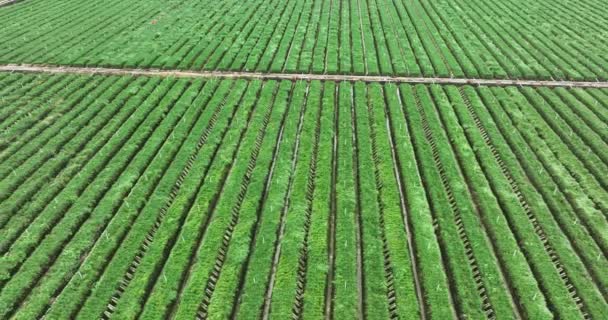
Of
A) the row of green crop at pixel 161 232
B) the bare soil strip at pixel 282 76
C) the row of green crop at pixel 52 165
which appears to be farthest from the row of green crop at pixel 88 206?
the bare soil strip at pixel 282 76

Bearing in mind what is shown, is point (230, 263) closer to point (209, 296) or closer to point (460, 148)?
point (209, 296)

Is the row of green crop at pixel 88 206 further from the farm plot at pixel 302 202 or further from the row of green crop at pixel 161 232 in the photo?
the row of green crop at pixel 161 232

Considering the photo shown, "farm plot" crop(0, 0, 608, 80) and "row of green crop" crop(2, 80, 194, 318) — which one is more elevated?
"farm plot" crop(0, 0, 608, 80)

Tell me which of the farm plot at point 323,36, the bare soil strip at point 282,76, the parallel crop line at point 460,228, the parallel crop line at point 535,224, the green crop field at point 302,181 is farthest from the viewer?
the farm plot at point 323,36

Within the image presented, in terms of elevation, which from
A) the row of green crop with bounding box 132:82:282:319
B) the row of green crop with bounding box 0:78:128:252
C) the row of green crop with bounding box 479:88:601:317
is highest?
the row of green crop with bounding box 0:78:128:252

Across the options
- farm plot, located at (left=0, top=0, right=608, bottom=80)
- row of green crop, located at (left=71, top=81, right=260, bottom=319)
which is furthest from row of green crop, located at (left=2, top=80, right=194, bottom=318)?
farm plot, located at (left=0, top=0, right=608, bottom=80)

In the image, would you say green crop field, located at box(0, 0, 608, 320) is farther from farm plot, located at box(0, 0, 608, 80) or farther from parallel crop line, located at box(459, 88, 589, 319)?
farm plot, located at box(0, 0, 608, 80)

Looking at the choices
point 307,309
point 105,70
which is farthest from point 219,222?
point 105,70
